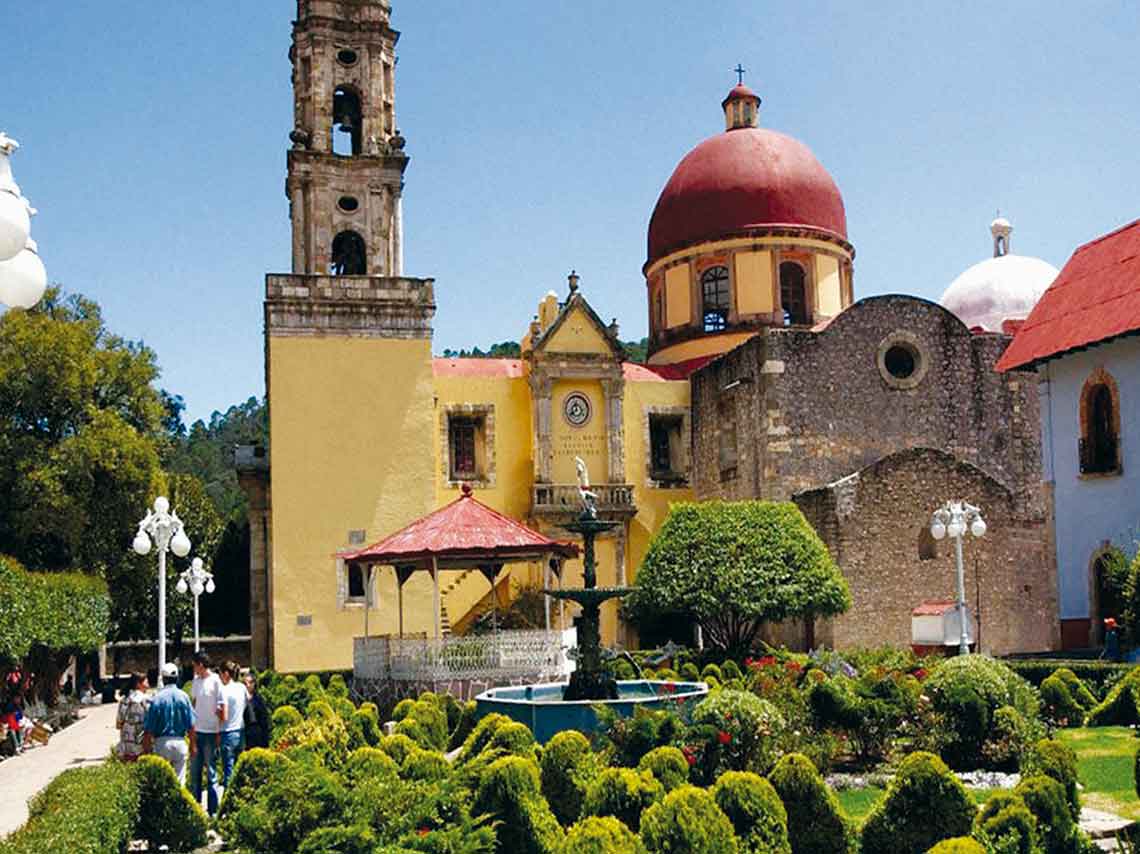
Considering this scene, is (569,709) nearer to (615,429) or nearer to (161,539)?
(161,539)

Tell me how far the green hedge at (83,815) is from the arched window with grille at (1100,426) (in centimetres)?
1644

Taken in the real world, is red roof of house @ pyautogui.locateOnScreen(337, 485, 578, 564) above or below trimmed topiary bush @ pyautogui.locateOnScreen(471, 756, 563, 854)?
above

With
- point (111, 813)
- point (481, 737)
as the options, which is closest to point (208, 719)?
point (481, 737)

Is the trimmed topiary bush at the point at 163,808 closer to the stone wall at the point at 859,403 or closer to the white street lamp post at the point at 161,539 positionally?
the white street lamp post at the point at 161,539

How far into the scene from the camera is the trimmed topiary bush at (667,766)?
9.97 metres

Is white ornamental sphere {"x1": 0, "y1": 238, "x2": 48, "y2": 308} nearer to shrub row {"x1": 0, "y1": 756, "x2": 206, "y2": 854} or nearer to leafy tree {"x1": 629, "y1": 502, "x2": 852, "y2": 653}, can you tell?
shrub row {"x1": 0, "y1": 756, "x2": 206, "y2": 854}

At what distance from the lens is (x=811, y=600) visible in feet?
77.0

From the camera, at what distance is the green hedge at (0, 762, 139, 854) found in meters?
7.97

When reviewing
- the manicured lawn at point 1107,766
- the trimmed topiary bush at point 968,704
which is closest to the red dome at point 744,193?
the manicured lawn at point 1107,766

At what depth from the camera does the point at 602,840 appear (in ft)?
24.7

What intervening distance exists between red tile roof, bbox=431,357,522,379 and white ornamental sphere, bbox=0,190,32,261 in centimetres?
2503

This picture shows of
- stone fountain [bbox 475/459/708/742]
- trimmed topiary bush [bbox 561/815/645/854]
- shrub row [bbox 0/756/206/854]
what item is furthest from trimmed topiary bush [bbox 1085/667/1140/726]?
shrub row [bbox 0/756/206/854]

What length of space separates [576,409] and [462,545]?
1043 centimetres

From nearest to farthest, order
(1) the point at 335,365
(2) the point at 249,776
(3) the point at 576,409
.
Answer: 1. (2) the point at 249,776
2. (1) the point at 335,365
3. (3) the point at 576,409
